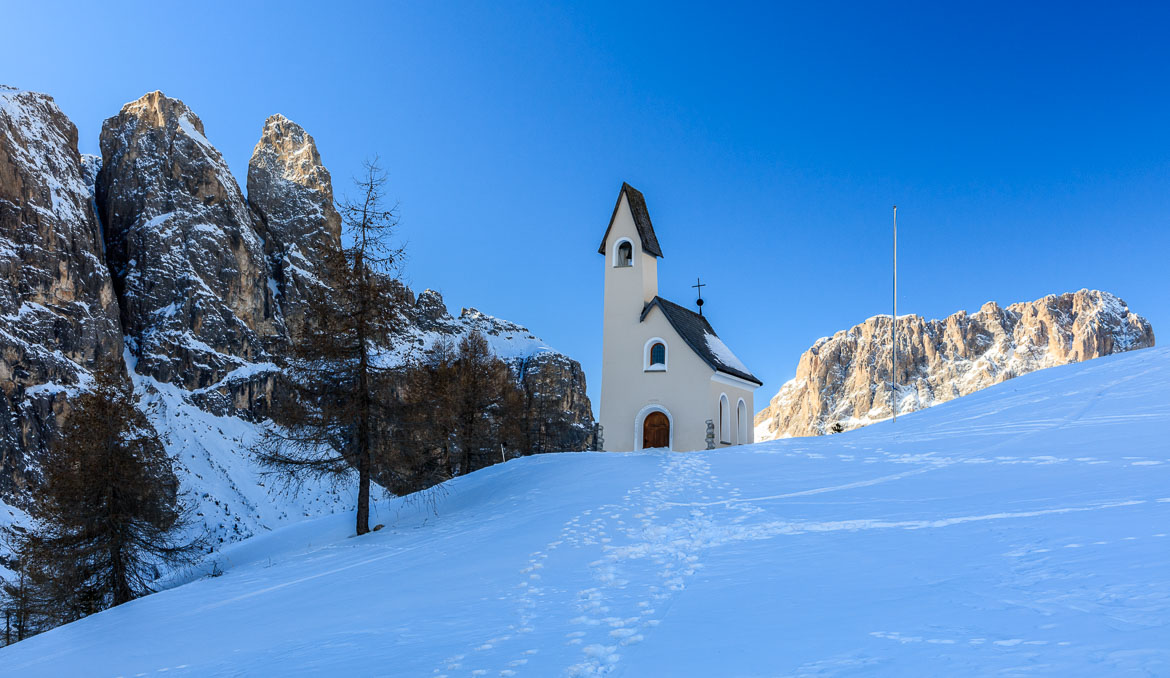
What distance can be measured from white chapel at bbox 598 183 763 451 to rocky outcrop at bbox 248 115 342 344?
275ft

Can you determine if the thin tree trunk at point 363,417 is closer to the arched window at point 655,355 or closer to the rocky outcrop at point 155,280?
the arched window at point 655,355

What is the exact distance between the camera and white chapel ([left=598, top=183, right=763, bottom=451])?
24.7 metres

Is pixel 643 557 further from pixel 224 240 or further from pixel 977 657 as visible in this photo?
pixel 224 240

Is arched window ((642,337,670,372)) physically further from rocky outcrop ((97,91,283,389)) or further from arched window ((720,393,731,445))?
rocky outcrop ((97,91,283,389))

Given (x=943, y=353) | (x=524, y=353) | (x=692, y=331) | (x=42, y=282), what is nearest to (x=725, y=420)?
(x=692, y=331)

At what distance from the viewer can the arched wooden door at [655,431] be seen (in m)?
24.9

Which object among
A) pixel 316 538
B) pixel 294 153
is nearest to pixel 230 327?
pixel 294 153

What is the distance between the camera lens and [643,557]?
8.70 metres

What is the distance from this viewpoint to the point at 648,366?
25.3 meters

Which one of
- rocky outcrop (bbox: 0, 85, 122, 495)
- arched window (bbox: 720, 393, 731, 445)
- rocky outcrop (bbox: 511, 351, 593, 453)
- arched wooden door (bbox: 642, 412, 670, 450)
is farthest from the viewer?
rocky outcrop (bbox: 511, 351, 593, 453)

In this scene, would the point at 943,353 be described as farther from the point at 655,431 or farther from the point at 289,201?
the point at 655,431

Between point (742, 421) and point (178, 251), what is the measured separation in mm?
84090

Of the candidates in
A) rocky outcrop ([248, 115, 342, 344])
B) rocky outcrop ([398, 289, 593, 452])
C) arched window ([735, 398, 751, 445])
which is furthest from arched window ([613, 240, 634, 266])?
rocky outcrop ([248, 115, 342, 344])

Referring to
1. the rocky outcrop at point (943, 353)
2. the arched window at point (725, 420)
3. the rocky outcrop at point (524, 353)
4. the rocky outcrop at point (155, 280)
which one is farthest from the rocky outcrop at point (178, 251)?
the rocky outcrop at point (943, 353)
